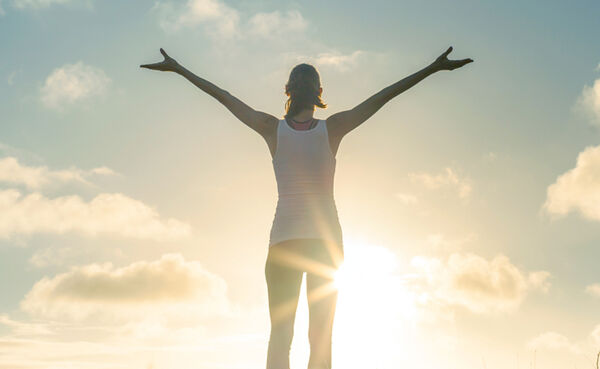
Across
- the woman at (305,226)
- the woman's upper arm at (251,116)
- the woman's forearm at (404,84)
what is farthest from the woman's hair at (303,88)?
the woman's forearm at (404,84)

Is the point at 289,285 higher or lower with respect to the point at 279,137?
lower

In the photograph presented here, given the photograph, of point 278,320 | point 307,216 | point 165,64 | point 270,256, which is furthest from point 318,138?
Result: point 165,64

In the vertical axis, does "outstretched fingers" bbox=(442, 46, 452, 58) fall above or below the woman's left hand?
above

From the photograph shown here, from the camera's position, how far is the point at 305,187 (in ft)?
16.5

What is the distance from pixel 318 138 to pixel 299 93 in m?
0.46

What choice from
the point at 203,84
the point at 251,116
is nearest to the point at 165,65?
the point at 203,84

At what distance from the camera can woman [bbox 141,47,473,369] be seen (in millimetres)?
4949

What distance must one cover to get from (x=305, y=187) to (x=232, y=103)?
124 centimetres

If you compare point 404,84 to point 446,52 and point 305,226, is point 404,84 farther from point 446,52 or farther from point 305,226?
point 305,226

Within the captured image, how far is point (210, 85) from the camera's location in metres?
5.94

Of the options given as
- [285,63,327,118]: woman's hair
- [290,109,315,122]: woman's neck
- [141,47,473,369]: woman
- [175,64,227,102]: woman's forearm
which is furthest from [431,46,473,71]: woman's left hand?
[175,64,227,102]: woman's forearm

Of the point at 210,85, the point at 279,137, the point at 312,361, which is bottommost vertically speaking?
the point at 312,361

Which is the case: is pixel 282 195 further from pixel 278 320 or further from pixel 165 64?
pixel 165 64

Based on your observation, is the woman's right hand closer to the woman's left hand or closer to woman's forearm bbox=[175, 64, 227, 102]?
woman's forearm bbox=[175, 64, 227, 102]
